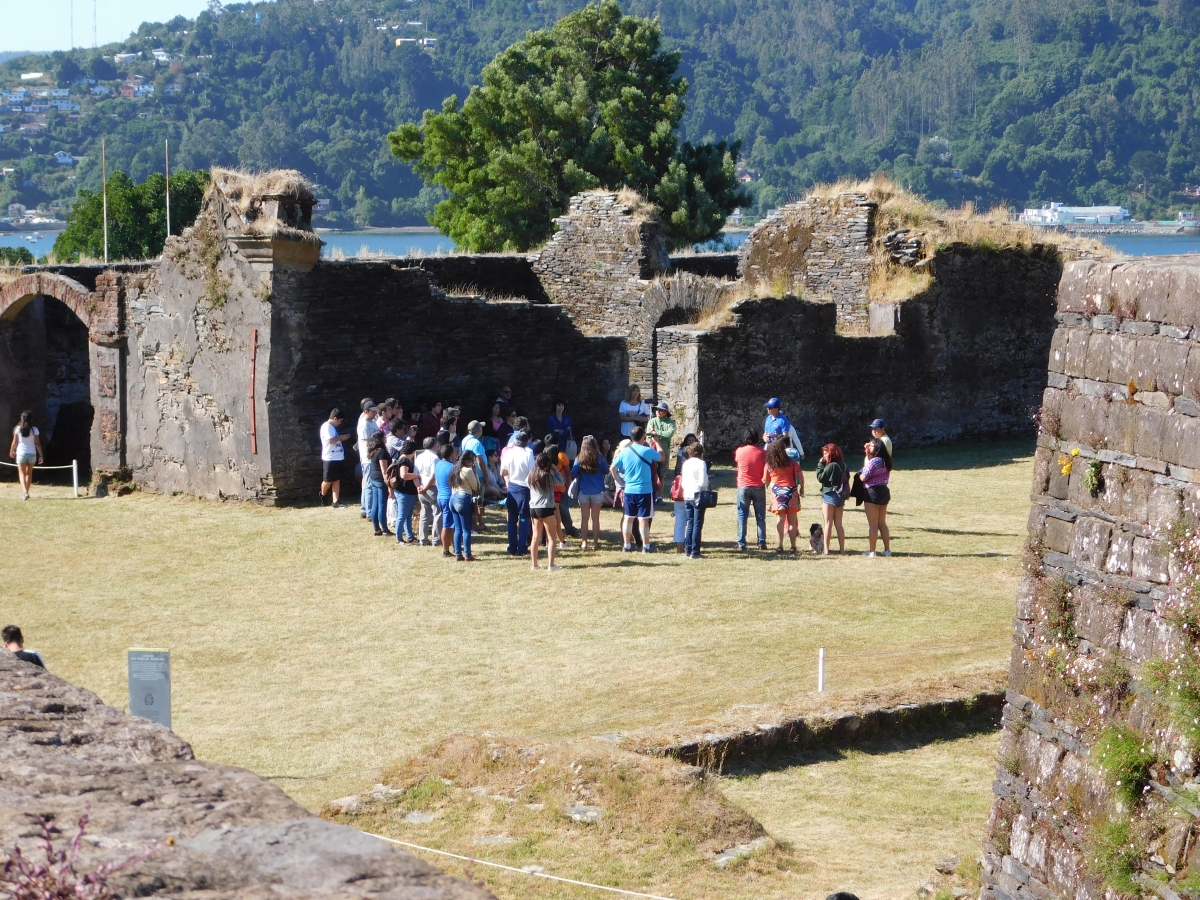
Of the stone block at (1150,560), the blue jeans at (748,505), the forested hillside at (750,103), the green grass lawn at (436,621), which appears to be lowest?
the green grass lawn at (436,621)

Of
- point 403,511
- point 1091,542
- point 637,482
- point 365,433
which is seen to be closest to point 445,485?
point 403,511

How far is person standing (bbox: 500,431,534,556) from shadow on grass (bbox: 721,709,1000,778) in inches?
217

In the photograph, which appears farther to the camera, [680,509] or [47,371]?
[47,371]

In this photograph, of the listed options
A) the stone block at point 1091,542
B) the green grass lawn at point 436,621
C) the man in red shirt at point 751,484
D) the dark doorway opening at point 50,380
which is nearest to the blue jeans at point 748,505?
the man in red shirt at point 751,484

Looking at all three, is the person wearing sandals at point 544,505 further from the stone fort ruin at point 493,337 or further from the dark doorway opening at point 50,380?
the dark doorway opening at point 50,380

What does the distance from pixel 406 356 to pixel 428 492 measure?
13.9 ft

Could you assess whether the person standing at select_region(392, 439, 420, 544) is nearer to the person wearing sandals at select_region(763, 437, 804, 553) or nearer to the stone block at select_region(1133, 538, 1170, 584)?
the person wearing sandals at select_region(763, 437, 804, 553)

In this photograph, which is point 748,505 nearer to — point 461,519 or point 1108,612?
point 461,519

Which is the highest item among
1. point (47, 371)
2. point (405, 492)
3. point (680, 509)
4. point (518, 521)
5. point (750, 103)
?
point (750, 103)

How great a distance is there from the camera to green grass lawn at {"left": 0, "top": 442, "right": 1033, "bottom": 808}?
35.3 feet

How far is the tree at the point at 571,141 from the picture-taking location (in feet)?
130

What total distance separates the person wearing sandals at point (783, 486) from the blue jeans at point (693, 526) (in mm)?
777

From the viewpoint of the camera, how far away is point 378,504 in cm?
1647

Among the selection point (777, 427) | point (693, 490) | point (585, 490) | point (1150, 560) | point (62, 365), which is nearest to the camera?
point (1150, 560)
